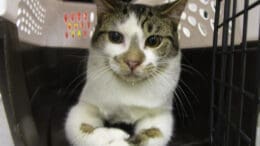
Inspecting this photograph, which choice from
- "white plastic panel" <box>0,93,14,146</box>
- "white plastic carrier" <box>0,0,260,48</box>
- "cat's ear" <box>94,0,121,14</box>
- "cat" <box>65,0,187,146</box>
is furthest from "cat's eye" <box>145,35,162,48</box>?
"white plastic panel" <box>0,93,14,146</box>

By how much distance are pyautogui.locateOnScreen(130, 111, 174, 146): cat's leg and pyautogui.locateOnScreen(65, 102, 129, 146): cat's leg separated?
0.05 metres

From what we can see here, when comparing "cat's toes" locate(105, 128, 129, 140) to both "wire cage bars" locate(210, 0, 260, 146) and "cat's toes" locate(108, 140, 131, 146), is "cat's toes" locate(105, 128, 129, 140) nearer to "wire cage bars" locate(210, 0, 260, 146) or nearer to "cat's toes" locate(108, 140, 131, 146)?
"cat's toes" locate(108, 140, 131, 146)

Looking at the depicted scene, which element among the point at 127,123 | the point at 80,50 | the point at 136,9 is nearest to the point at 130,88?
the point at 127,123

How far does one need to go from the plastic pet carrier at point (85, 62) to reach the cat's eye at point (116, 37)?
0.25 m

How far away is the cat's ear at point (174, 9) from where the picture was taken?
34.9 inches

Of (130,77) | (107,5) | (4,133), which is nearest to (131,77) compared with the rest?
(130,77)

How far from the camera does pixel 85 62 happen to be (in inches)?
44.3

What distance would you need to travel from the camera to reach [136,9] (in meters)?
0.92

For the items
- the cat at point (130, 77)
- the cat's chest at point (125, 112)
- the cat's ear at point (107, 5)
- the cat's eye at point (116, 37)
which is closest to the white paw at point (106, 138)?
the cat at point (130, 77)

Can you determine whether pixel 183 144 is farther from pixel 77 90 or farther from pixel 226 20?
pixel 77 90

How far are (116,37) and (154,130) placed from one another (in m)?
0.29

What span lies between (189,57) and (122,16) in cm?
43

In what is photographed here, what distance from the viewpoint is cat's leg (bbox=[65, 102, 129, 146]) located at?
809 mm

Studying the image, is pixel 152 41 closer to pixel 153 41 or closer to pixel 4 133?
pixel 153 41
